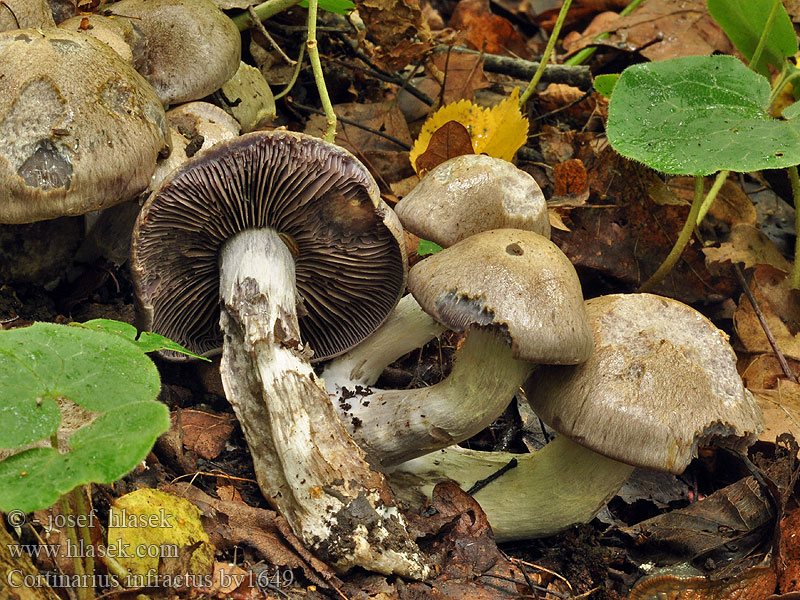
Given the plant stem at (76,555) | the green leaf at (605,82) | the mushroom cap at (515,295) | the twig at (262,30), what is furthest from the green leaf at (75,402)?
the green leaf at (605,82)

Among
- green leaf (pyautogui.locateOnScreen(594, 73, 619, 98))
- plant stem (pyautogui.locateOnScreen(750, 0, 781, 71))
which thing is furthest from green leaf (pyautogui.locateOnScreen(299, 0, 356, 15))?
plant stem (pyautogui.locateOnScreen(750, 0, 781, 71))

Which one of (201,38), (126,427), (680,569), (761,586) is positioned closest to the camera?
(126,427)

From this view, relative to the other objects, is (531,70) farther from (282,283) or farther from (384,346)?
(282,283)

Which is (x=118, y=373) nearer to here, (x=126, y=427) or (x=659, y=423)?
(x=126, y=427)

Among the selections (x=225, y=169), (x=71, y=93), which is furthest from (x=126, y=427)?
(x=71, y=93)

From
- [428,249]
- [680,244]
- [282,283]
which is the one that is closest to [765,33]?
[680,244]

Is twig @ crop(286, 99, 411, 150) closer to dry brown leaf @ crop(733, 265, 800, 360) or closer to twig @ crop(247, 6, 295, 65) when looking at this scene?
twig @ crop(247, 6, 295, 65)
